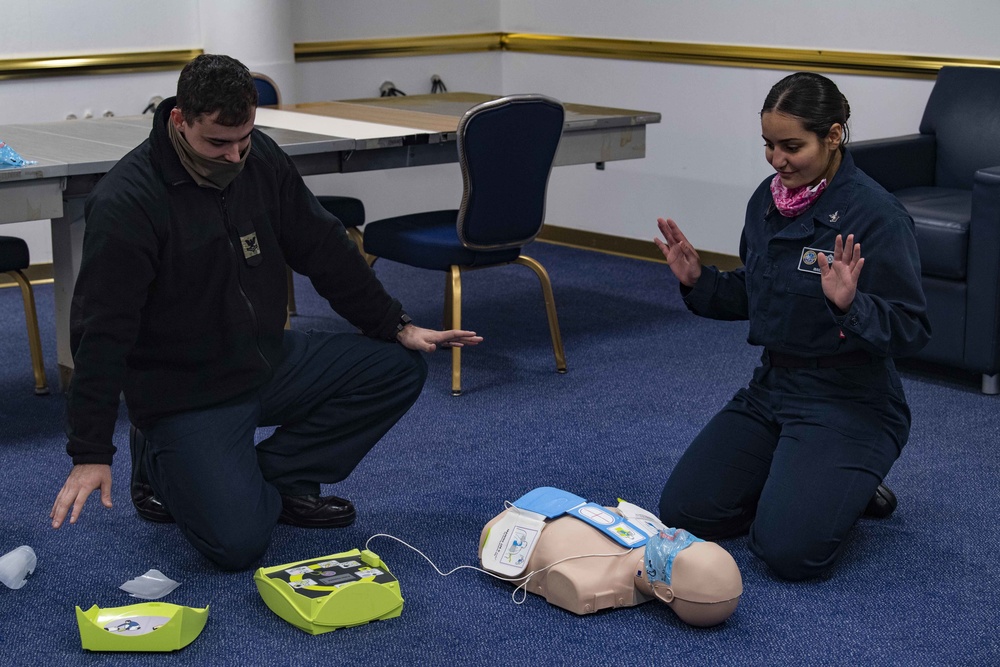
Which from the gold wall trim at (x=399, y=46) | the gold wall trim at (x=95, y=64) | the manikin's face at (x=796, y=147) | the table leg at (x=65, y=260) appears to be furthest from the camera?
the gold wall trim at (x=399, y=46)

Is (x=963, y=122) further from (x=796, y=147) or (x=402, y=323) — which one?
(x=402, y=323)

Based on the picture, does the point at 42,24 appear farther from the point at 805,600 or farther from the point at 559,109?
Answer: the point at 805,600

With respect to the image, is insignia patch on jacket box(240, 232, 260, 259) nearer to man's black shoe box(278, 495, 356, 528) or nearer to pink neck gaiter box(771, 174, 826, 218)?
man's black shoe box(278, 495, 356, 528)

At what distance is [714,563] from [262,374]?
0.97 meters

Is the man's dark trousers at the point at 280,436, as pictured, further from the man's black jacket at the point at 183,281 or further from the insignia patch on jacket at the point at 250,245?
the insignia patch on jacket at the point at 250,245

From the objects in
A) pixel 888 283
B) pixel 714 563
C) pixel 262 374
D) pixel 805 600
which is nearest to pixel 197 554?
pixel 262 374

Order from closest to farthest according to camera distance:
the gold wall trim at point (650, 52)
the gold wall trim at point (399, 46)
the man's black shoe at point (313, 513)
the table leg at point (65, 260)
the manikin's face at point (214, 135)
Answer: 1. the manikin's face at point (214, 135)
2. the man's black shoe at point (313, 513)
3. the table leg at point (65, 260)
4. the gold wall trim at point (650, 52)
5. the gold wall trim at point (399, 46)

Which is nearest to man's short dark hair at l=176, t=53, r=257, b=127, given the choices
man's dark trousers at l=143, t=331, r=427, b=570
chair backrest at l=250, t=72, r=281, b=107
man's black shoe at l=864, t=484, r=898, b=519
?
man's dark trousers at l=143, t=331, r=427, b=570

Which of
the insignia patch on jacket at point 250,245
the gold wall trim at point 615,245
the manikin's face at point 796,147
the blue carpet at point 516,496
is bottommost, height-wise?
the blue carpet at point 516,496

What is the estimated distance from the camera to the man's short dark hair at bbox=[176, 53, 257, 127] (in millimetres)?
2119

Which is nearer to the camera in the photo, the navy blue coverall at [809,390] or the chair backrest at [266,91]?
the navy blue coverall at [809,390]

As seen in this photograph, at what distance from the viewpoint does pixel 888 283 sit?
2.29 m

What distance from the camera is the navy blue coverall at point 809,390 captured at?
228cm

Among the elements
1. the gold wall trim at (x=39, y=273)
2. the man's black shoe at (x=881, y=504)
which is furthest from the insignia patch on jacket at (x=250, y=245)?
the gold wall trim at (x=39, y=273)
